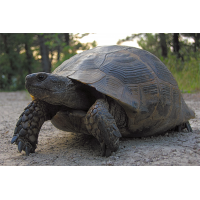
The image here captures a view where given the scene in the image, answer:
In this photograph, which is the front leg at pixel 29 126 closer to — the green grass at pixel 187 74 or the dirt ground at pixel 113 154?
the dirt ground at pixel 113 154

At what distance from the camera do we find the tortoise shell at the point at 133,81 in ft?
7.25

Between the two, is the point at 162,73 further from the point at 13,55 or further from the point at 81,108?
the point at 13,55

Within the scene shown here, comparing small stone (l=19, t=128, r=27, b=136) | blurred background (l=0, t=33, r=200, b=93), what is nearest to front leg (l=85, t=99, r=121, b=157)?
small stone (l=19, t=128, r=27, b=136)

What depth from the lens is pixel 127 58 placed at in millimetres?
2525

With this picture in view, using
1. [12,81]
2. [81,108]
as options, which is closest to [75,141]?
[81,108]

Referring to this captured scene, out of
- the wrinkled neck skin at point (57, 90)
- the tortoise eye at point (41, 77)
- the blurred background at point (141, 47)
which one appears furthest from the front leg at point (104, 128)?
the blurred background at point (141, 47)

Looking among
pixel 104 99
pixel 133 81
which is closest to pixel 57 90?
pixel 104 99

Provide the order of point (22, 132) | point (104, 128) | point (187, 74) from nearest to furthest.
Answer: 1. point (104, 128)
2. point (22, 132)
3. point (187, 74)

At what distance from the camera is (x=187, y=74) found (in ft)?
26.8

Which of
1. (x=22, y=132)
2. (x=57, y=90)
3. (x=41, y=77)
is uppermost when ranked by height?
(x=41, y=77)

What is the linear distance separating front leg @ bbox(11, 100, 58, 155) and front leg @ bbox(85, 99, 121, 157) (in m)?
0.63

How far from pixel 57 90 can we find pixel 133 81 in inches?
32.8

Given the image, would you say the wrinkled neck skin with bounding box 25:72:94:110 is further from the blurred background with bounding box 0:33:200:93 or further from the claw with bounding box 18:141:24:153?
the blurred background with bounding box 0:33:200:93

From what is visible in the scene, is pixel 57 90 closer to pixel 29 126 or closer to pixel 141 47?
pixel 29 126
